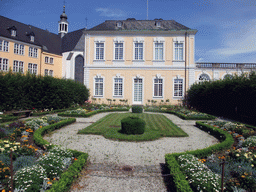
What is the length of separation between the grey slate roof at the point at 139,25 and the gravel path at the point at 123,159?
17679 mm

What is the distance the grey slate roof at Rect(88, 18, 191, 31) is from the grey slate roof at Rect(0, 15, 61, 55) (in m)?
15.8

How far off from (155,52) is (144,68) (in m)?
2.48

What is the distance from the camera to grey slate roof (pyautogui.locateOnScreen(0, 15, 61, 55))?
29.5 meters

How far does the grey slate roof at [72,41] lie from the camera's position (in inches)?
1391

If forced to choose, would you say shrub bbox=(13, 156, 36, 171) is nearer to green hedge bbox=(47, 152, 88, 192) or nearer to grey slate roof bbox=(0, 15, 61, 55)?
green hedge bbox=(47, 152, 88, 192)

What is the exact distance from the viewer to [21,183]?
3.52m

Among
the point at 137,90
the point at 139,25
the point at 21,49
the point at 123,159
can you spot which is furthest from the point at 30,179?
the point at 21,49

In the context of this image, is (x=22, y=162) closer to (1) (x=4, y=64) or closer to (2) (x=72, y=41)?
(1) (x=4, y=64)

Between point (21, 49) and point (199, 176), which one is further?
point (21, 49)

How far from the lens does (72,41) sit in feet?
125

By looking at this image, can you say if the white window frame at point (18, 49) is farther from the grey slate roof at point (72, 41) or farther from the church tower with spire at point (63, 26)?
the church tower with spire at point (63, 26)

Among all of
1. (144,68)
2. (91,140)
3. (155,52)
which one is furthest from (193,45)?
(91,140)

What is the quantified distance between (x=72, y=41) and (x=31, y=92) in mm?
26108

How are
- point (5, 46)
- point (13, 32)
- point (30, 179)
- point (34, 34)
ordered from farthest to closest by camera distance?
point (34, 34) < point (13, 32) < point (5, 46) < point (30, 179)
